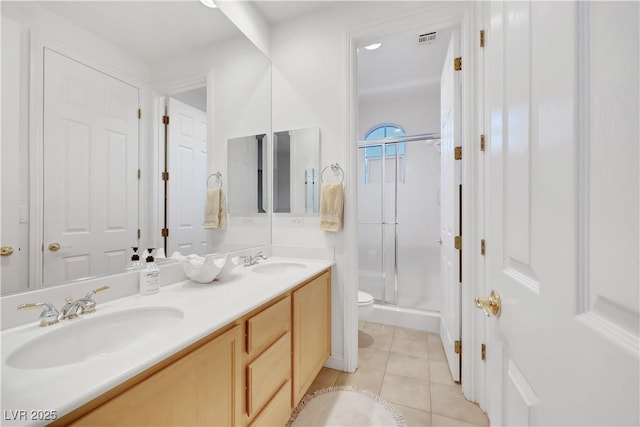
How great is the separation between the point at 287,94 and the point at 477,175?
1.52m

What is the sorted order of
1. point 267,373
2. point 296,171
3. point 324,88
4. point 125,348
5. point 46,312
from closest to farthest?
point 125,348 < point 46,312 < point 267,373 < point 324,88 < point 296,171

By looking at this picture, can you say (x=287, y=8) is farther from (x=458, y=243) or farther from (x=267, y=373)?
(x=267, y=373)

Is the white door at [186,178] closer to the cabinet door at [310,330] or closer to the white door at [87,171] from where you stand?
the white door at [87,171]

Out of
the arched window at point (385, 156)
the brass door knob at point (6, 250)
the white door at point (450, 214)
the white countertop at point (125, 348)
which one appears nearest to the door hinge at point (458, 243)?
the white door at point (450, 214)

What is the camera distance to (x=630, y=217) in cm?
30

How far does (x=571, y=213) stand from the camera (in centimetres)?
39

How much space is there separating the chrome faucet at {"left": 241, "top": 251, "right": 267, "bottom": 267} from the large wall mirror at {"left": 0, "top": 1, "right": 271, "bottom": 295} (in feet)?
1.68

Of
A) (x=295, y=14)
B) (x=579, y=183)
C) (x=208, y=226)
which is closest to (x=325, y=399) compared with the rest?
(x=208, y=226)

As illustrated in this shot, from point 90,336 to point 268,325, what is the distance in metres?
0.60

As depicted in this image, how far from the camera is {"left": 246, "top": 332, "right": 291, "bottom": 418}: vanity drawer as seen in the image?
1.00m

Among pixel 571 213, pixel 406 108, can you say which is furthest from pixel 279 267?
pixel 406 108

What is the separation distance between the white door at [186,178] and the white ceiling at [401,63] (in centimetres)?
183

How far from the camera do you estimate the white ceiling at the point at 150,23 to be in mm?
993

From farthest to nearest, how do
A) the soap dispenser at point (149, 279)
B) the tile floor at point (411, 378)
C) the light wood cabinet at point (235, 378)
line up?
the tile floor at point (411, 378)
the soap dispenser at point (149, 279)
the light wood cabinet at point (235, 378)
